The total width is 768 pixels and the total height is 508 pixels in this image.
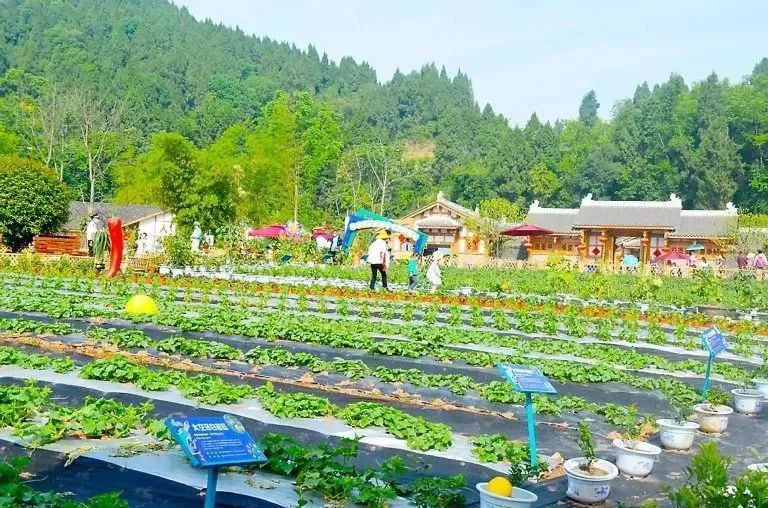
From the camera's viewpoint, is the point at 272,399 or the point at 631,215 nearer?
the point at 272,399

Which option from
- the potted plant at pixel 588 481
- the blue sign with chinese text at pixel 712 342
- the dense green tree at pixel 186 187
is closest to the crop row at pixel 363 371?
the blue sign with chinese text at pixel 712 342

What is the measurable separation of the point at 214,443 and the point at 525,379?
9.36 feet

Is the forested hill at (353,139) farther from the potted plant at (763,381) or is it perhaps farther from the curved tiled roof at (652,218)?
the potted plant at (763,381)

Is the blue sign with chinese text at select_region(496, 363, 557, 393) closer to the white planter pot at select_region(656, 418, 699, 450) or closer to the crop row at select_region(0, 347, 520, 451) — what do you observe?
the crop row at select_region(0, 347, 520, 451)

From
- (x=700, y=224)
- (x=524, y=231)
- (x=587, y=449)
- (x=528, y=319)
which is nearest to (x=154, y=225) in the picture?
(x=524, y=231)

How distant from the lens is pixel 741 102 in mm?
69875

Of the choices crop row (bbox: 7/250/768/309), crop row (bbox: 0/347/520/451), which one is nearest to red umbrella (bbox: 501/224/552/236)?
crop row (bbox: 7/250/768/309)

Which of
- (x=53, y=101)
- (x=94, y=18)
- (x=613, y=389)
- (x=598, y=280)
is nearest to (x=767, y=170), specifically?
(x=598, y=280)

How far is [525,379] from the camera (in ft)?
19.9

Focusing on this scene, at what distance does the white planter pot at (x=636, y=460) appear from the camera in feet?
21.1

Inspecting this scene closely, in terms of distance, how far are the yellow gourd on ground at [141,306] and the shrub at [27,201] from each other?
20.4 metres

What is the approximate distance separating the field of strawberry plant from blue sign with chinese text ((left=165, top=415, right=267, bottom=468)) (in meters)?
0.74

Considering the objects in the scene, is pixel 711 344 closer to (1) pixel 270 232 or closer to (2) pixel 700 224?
(1) pixel 270 232

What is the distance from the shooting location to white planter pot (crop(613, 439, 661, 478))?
254 inches
